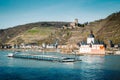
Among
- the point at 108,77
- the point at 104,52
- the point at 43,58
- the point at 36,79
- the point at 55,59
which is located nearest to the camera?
the point at 36,79

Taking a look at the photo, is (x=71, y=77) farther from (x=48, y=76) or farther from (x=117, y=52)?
(x=117, y=52)

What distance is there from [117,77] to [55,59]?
59.2 metres

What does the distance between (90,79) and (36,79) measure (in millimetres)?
13822

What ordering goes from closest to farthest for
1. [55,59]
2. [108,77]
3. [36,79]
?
→ [36,79] < [108,77] < [55,59]

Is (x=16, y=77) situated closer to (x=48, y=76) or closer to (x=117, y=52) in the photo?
(x=48, y=76)

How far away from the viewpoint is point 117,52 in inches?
7815

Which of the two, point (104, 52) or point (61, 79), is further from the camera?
point (104, 52)

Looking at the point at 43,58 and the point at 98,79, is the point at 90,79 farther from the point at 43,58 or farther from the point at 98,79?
the point at 43,58

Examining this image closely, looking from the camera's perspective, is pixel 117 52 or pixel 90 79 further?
pixel 117 52

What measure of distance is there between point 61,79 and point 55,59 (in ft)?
196

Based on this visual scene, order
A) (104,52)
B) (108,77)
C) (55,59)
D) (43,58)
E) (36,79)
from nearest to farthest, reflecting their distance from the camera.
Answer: (36,79) → (108,77) → (55,59) → (43,58) → (104,52)

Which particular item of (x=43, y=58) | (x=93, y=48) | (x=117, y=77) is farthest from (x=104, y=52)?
(x=117, y=77)

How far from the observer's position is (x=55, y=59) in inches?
5187

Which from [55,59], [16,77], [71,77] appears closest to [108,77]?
[71,77]
